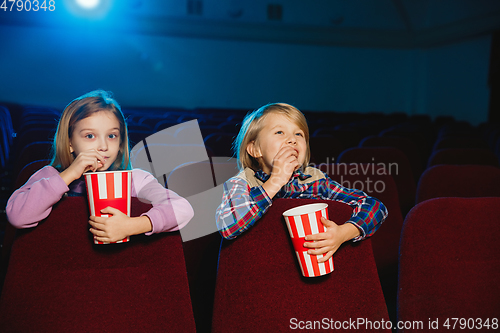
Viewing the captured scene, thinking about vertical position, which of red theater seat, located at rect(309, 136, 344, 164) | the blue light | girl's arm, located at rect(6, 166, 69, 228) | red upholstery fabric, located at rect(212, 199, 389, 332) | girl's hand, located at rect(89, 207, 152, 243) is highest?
the blue light

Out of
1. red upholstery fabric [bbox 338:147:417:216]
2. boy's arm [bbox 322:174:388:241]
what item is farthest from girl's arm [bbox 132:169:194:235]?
red upholstery fabric [bbox 338:147:417:216]

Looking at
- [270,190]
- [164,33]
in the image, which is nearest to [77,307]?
[270,190]

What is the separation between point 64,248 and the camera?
1123 millimetres

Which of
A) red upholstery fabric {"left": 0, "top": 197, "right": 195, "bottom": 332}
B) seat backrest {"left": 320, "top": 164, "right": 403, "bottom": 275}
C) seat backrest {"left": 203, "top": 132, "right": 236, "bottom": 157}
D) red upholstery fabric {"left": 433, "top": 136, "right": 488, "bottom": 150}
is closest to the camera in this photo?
red upholstery fabric {"left": 0, "top": 197, "right": 195, "bottom": 332}

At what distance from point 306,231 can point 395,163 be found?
65.3 inches

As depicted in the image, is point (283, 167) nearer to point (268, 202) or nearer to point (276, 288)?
point (268, 202)

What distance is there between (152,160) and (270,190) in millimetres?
1213

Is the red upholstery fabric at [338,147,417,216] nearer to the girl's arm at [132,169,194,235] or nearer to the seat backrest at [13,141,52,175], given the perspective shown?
the girl's arm at [132,169,194,235]

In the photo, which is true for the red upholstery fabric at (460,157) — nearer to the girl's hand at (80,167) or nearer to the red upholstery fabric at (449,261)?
the red upholstery fabric at (449,261)

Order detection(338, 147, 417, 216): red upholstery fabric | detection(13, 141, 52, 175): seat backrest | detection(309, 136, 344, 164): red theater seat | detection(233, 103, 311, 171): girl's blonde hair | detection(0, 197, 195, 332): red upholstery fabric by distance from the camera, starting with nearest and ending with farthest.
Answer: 1. detection(0, 197, 195, 332): red upholstery fabric
2. detection(233, 103, 311, 171): girl's blonde hair
3. detection(13, 141, 52, 175): seat backrest
4. detection(338, 147, 417, 216): red upholstery fabric
5. detection(309, 136, 344, 164): red theater seat

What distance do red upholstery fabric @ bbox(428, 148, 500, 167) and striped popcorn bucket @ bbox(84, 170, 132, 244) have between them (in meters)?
2.31

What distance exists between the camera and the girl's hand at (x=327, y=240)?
1.04 metres

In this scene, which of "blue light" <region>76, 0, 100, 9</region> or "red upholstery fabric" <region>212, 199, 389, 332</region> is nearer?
"red upholstery fabric" <region>212, 199, 389, 332</region>

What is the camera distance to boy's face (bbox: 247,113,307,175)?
4.60ft
